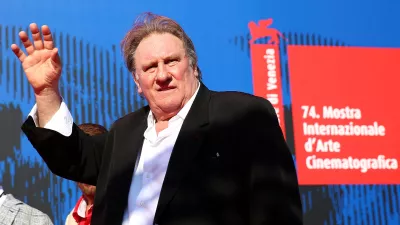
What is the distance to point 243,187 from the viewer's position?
1.40 m

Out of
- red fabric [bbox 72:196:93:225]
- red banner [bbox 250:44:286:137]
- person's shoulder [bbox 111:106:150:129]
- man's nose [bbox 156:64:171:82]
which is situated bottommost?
red fabric [bbox 72:196:93:225]

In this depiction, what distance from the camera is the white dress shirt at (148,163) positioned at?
141 centimetres

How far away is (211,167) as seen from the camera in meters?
1.39

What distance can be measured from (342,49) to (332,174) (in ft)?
2.35

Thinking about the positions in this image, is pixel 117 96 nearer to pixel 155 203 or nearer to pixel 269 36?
pixel 269 36

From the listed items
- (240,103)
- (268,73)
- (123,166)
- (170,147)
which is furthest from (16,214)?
(268,73)

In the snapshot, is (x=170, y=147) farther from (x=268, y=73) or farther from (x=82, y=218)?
(x=268, y=73)

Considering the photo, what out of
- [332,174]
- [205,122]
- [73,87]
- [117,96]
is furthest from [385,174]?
[205,122]

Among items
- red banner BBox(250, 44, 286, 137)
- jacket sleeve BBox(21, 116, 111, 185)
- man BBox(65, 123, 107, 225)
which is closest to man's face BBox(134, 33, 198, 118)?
jacket sleeve BBox(21, 116, 111, 185)

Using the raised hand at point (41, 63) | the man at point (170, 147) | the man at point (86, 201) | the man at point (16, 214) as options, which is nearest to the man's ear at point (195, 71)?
the man at point (170, 147)

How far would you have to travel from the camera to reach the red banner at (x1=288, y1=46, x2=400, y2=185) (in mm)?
3389

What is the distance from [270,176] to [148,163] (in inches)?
11.1

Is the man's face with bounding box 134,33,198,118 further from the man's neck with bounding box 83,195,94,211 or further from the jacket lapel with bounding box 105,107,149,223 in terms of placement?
the man's neck with bounding box 83,195,94,211

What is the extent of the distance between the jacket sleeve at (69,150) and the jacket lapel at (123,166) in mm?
61
